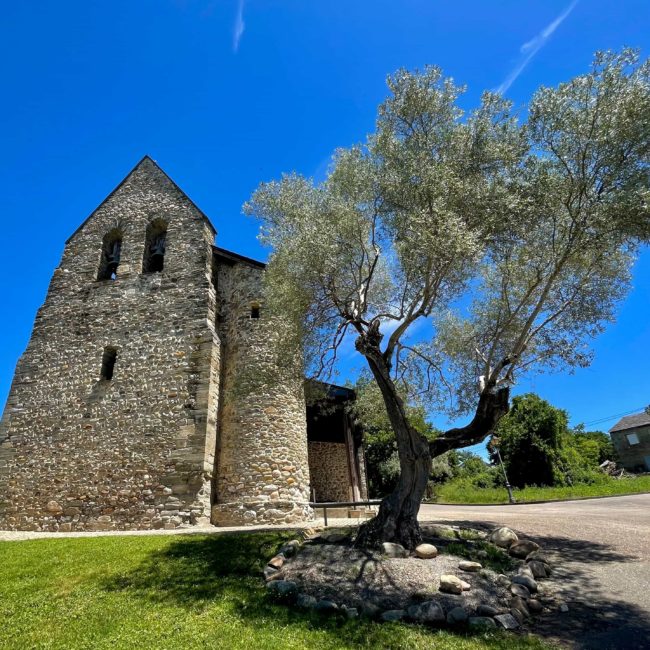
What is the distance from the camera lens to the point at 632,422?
Result: 43.1m

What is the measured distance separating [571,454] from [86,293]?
31747 mm

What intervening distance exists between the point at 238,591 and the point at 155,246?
13.0 meters

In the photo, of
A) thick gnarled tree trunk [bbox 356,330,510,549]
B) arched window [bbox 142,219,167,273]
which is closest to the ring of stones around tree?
thick gnarled tree trunk [bbox 356,330,510,549]

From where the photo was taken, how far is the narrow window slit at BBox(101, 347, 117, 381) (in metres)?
12.8

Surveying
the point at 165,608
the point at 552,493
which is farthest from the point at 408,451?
the point at 552,493

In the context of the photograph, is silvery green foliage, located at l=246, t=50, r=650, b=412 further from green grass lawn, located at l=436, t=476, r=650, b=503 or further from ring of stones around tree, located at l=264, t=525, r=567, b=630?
green grass lawn, located at l=436, t=476, r=650, b=503

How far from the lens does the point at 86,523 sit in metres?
11.0

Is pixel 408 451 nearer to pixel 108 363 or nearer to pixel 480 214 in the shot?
pixel 480 214

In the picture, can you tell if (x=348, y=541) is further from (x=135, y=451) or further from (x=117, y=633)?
(x=135, y=451)

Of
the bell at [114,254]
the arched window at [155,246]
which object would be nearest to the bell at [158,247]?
the arched window at [155,246]

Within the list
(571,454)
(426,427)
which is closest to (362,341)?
(426,427)

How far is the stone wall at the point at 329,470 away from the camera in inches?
668

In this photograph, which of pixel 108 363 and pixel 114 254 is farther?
pixel 114 254

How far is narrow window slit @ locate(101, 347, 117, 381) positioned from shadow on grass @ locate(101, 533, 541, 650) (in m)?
6.84
